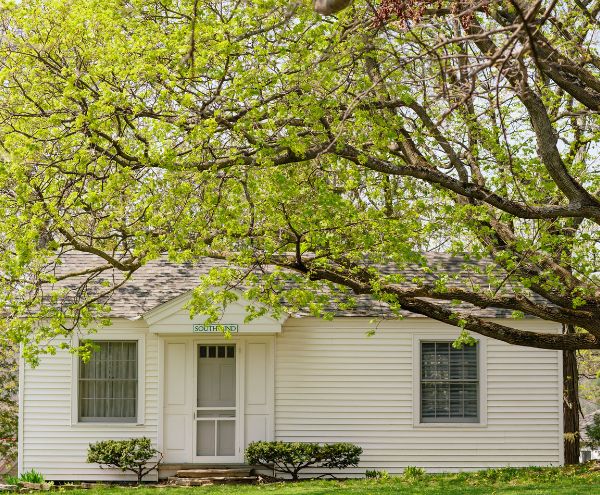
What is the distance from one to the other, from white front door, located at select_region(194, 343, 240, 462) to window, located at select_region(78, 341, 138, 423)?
1289 mm

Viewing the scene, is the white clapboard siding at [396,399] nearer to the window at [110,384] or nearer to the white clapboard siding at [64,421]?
the white clapboard siding at [64,421]

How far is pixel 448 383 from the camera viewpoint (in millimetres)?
20906

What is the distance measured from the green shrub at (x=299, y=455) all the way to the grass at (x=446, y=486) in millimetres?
660

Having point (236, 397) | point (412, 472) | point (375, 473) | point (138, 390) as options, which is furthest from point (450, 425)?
point (138, 390)

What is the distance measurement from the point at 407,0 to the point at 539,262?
7.82m

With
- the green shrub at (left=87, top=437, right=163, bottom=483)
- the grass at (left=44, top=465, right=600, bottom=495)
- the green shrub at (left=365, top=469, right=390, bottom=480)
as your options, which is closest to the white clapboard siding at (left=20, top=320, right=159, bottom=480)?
the green shrub at (left=87, top=437, right=163, bottom=483)

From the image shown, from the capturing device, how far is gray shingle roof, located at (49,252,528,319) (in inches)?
816

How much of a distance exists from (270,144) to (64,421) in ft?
32.2

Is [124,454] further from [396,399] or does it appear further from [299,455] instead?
[396,399]

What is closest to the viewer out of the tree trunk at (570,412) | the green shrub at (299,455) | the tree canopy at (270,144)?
the tree canopy at (270,144)

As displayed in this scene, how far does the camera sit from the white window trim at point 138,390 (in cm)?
2050

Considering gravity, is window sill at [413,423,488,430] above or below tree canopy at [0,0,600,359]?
below

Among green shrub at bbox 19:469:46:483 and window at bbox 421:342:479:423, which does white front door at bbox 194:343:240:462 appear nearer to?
green shrub at bbox 19:469:46:483

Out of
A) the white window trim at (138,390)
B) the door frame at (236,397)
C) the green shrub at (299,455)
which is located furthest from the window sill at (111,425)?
the green shrub at (299,455)
